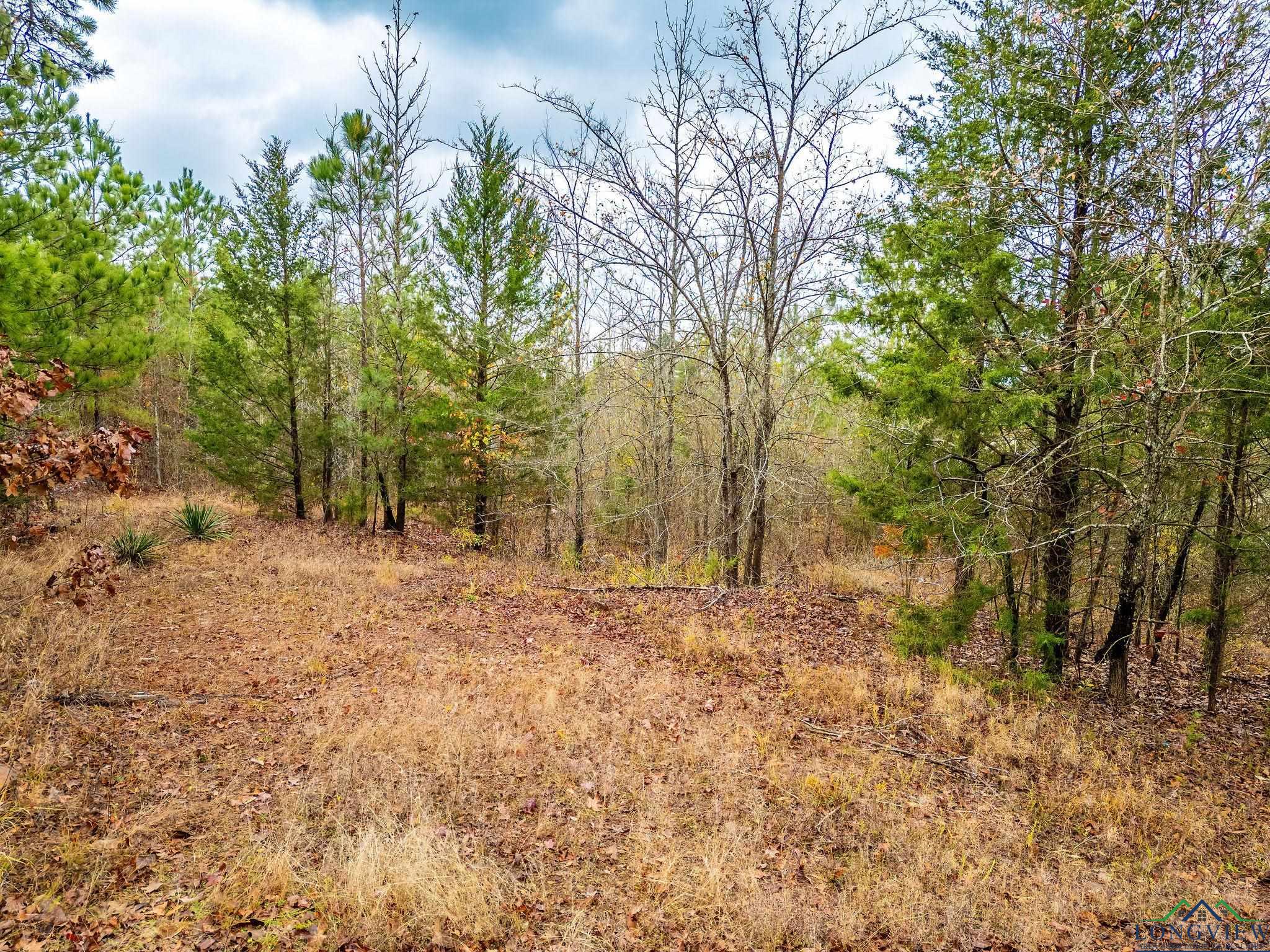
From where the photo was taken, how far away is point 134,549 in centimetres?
969

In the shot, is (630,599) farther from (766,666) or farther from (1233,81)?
(1233,81)

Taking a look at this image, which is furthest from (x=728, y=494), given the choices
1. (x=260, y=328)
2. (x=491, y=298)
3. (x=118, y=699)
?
(x=260, y=328)

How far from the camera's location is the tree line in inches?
223

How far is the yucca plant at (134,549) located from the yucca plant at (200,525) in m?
1.50

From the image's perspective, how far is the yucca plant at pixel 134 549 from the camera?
962 centimetres

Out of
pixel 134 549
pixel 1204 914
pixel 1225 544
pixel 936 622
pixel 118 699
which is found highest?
pixel 1225 544

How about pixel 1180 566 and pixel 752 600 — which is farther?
pixel 752 600

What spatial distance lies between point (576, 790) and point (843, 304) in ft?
36.8

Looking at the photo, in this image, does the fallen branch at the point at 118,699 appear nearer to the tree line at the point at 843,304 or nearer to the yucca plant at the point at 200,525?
the tree line at the point at 843,304

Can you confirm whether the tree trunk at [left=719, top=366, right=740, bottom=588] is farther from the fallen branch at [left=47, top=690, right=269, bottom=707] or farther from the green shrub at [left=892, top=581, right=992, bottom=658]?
the fallen branch at [left=47, top=690, right=269, bottom=707]

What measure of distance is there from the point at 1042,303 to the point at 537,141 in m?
7.27

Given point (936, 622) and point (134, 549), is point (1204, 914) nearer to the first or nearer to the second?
point (936, 622)

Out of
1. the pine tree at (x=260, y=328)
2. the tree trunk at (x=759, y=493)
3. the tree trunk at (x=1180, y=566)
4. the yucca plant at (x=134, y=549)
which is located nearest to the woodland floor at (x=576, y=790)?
the tree trunk at (x=1180, y=566)

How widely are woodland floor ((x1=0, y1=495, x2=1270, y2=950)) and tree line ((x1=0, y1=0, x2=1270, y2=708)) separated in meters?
1.70
